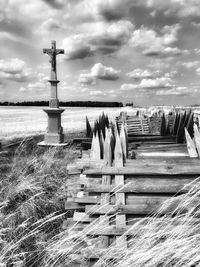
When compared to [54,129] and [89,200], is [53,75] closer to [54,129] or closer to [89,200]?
[54,129]

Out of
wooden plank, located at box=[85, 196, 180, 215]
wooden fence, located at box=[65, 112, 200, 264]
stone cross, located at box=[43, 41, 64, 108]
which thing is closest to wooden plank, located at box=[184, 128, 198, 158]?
wooden fence, located at box=[65, 112, 200, 264]

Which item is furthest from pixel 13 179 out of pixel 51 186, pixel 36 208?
pixel 36 208

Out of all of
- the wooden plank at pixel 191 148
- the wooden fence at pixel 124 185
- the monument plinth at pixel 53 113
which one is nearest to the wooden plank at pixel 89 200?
the wooden fence at pixel 124 185

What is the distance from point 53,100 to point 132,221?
1002 cm

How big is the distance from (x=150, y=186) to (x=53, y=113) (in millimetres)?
9731

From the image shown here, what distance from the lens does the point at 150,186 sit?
2900 mm

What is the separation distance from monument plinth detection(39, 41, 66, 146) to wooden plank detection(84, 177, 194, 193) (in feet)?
29.8

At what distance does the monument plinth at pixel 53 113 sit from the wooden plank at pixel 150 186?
9071 mm

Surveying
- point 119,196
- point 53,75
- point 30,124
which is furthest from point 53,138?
point 30,124

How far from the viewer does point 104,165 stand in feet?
9.91

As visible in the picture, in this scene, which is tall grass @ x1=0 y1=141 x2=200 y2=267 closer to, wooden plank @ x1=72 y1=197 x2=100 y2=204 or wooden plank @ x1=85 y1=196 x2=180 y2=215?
wooden plank @ x1=85 y1=196 x2=180 y2=215

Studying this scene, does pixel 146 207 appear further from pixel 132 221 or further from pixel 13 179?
pixel 13 179

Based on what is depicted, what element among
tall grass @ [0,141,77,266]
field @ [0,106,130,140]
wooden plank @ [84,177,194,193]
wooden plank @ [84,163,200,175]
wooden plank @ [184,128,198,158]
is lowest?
tall grass @ [0,141,77,266]

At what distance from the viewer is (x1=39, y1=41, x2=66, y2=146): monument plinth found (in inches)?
468
